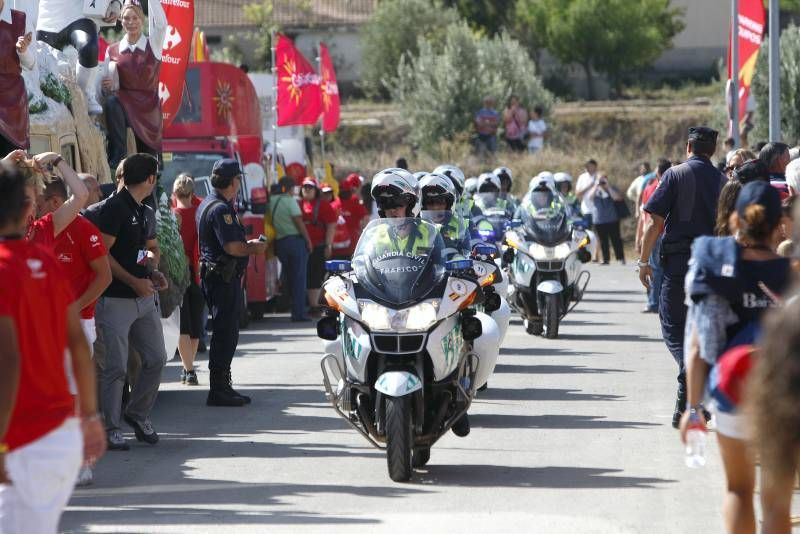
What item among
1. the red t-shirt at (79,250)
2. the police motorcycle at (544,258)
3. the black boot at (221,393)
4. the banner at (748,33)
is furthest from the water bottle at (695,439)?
the banner at (748,33)

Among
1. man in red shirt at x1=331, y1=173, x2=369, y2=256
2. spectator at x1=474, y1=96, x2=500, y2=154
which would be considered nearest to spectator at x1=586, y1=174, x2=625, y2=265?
man in red shirt at x1=331, y1=173, x2=369, y2=256

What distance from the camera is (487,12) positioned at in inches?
2739

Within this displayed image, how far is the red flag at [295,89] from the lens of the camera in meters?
29.3

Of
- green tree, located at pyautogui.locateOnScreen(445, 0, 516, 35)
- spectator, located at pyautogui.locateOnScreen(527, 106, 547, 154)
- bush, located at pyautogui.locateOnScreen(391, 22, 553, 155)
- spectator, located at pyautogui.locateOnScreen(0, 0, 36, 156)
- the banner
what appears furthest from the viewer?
green tree, located at pyautogui.locateOnScreen(445, 0, 516, 35)

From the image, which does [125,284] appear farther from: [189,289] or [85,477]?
[189,289]

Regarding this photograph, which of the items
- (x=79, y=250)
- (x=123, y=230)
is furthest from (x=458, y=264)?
(x=123, y=230)

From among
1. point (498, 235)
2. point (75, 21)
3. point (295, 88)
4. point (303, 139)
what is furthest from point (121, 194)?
point (303, 139)

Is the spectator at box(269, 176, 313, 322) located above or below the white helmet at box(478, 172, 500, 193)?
below

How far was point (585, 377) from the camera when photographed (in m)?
14.1

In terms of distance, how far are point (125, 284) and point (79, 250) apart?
1242mm

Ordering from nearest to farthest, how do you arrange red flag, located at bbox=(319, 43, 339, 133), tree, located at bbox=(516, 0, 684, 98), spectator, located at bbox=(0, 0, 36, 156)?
spectator, located at bbox=(0, 0, 36, 156)
red flag, located at bbox=(319, 43, 339, 133)
tree, located at bbox=(516, 0, 684, 98)

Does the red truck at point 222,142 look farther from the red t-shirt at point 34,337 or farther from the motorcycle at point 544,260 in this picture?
the red t-shirt at point 34,337

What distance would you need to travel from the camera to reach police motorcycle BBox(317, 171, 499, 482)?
29.4ft

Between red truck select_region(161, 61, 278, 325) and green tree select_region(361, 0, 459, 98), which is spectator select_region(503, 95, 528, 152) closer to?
green tree select_region(361, 0, 459, 98)
